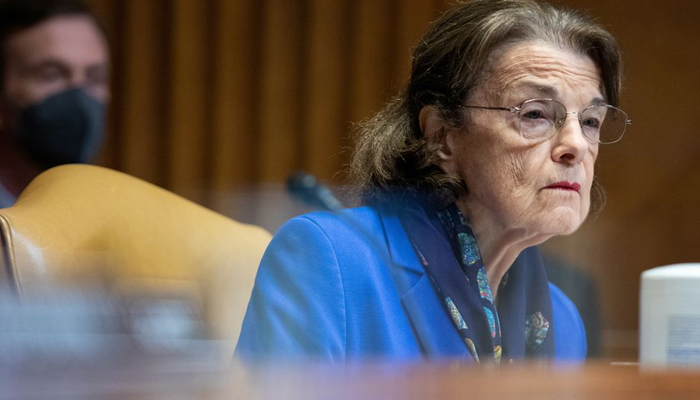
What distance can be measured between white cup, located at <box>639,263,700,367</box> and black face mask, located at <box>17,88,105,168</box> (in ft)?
4.12

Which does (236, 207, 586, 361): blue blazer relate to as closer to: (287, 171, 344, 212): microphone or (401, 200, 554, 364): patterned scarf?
(401, 200, 554, 364): patterned scarf

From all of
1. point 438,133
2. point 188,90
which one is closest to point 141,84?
point 188,90

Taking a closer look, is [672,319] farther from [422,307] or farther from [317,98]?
[317,98]

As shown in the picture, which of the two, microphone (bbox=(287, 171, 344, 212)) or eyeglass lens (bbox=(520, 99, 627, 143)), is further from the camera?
microphone (bbox=(287, 171, 344, 212))

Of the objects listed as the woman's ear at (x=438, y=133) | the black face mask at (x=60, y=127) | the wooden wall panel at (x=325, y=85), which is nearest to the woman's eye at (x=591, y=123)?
the woman's ear at (x=438, y=133)

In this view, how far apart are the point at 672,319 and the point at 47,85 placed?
1.44 meters

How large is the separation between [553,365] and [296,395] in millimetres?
233

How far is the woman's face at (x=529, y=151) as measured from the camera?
1.59 m

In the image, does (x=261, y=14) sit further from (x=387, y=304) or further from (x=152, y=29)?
(x=387, y=304)

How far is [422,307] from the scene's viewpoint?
59.3 inches

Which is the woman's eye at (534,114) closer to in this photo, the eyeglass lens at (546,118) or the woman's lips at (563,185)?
the eyeglass lens at (546,118)

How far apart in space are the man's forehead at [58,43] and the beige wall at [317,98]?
3.87 ft

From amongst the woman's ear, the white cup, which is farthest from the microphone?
the white cup

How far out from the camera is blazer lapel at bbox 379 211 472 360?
1.48 metres
